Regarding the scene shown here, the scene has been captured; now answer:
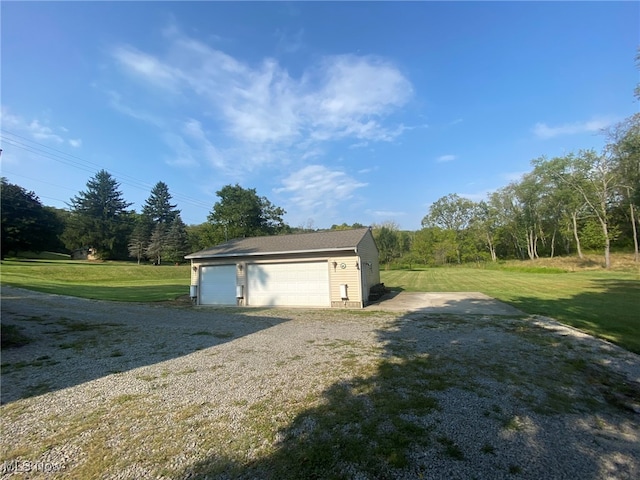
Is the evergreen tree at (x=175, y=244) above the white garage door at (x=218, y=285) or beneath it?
above

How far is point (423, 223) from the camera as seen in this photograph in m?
50.1

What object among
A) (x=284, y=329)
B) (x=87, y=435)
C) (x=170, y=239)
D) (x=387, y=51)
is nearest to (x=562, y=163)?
(x=387, y=51)

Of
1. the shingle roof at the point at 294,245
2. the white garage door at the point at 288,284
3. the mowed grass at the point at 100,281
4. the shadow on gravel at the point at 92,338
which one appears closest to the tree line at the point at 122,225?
the mowed grass at the point at 100,281

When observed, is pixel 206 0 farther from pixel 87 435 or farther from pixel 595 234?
pixel 595 234

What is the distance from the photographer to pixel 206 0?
374 inches

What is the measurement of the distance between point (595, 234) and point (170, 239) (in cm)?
5598

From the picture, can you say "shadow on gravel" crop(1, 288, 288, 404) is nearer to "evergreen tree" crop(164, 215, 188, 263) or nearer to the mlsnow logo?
the mlsnow logo

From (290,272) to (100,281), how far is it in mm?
21012

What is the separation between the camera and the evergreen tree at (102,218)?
42.1m

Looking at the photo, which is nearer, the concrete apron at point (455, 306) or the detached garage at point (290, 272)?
the concrete apron at point (455, 306)

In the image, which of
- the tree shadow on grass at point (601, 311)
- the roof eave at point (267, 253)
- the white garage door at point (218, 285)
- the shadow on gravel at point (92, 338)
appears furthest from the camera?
the white garage door at point (218, 285)

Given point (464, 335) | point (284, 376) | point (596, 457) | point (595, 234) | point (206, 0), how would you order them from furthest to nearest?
point (595, 234)
point (206, 0)
point (464, 335)
point (284, 376)
point (596, 457)

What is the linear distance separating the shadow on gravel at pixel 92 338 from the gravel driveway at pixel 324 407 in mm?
59

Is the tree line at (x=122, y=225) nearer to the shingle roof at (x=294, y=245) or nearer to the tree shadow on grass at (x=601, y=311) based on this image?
the shingle roof at (x=294, y=245)
